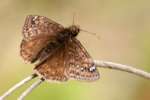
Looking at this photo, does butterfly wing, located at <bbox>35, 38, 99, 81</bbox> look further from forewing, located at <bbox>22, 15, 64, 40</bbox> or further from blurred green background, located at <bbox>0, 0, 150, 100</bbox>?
blurred green background, located at <bbox>0, 0, 150, 100</bbox>

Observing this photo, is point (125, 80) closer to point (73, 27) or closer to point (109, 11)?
point (109, 11)

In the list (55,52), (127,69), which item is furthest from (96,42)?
(127,69)

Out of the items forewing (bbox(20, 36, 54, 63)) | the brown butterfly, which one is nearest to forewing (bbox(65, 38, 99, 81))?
the brown butterfly

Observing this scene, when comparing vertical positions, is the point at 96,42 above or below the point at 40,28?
below

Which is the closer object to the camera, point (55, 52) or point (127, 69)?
point (127, 69)

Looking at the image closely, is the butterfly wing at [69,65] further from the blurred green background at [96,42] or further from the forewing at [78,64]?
the blurred green background at [96,42]

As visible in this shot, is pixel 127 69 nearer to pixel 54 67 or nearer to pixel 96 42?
pixel 54 67

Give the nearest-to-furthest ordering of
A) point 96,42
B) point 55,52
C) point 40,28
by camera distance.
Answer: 1. point 55,52
2. point 40,28
3. point 96,42
